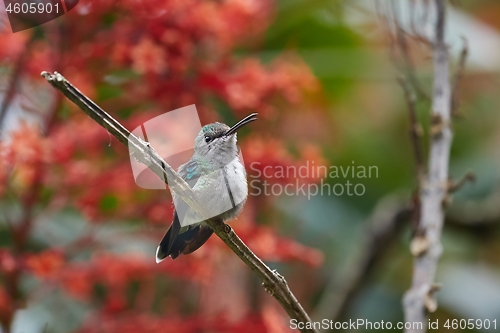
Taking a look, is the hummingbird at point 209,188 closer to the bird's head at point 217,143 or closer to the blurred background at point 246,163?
the bird's head at point 217,143

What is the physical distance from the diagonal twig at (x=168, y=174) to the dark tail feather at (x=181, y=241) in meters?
0.29

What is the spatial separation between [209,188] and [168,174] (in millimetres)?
459

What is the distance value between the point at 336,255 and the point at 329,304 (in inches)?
37.2

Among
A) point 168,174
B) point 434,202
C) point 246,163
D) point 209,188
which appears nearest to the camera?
point 168,174

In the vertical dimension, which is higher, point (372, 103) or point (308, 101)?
point (308, 101)

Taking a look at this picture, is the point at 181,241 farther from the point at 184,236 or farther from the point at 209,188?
the point at 209,188

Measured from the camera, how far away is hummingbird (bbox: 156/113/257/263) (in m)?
1.35

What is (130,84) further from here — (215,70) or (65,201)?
(65,201)

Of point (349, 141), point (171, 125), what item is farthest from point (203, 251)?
point (349, 141)

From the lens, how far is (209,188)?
1394mm

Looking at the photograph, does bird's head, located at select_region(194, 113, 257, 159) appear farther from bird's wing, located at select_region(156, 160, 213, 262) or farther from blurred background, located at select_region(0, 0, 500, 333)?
blurred background, located at select_region(0, 0, 500, 333)

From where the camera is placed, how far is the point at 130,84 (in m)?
2.16

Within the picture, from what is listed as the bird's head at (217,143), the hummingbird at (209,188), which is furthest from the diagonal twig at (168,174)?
the bird's head at (217,143)

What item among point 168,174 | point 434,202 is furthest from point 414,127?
point 168,174
